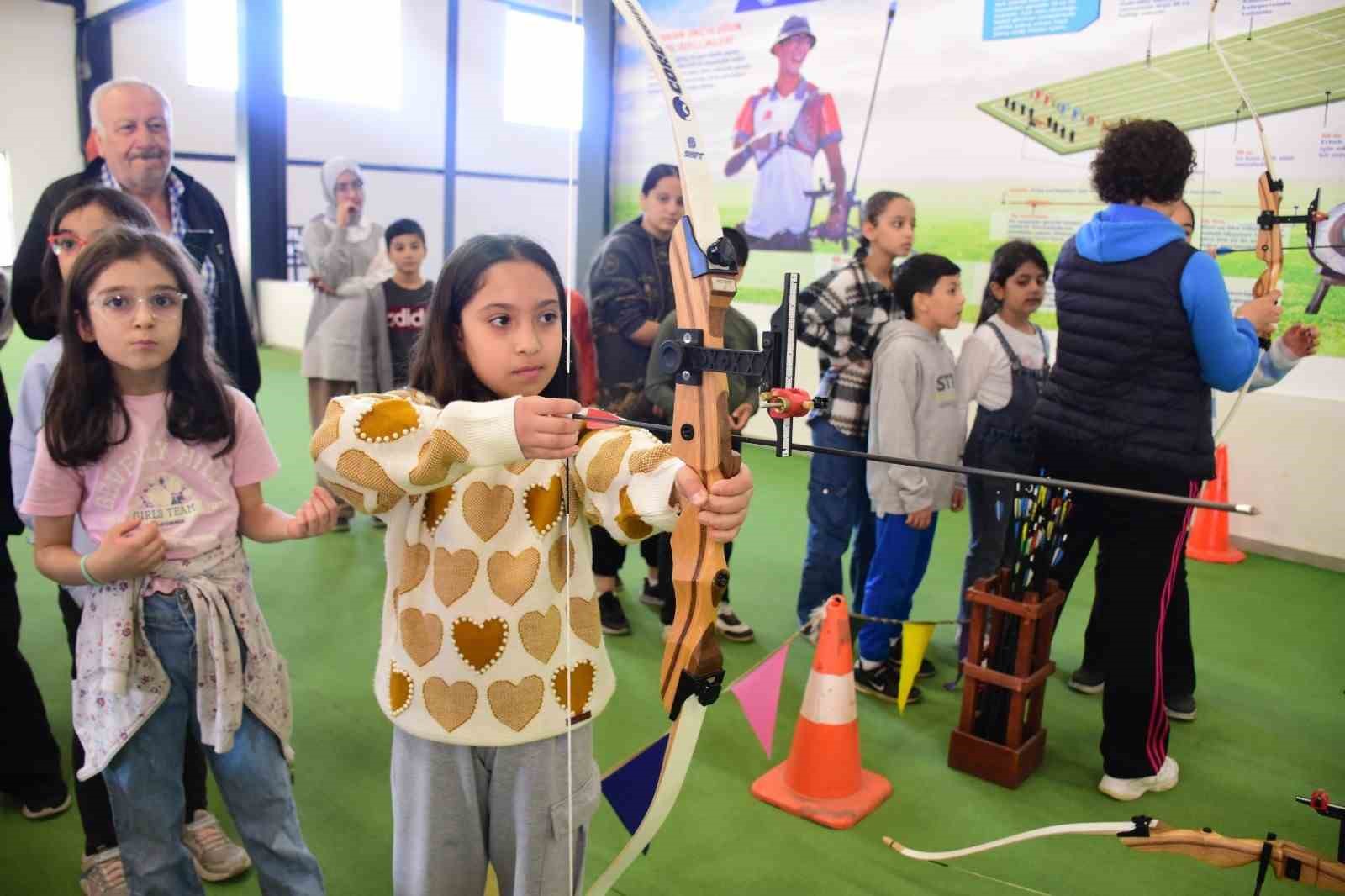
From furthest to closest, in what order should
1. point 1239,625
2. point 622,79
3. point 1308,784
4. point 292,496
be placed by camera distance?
point 622,79 < point 292,496 < point 1239,625 < point 1308,784

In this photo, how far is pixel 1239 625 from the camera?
3.26 m

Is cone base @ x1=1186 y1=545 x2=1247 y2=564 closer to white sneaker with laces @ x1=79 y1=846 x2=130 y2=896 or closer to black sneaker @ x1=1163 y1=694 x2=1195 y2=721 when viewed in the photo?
black sneaker @ x1=1163 y1=694 x2=1195 y2=721

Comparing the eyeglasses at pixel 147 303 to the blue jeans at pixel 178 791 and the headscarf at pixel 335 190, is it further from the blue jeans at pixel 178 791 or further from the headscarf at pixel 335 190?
the headscarf at pixel 335 190

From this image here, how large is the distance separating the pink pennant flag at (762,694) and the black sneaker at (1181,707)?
45.6 inches

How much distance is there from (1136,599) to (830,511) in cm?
84

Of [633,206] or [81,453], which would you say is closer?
[81,453]

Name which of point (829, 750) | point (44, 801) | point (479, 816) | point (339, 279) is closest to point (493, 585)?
point (479, 816)

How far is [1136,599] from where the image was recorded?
204 cm

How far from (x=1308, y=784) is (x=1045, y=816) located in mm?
662

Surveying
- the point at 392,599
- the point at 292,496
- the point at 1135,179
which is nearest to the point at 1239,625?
the point at 1135,179

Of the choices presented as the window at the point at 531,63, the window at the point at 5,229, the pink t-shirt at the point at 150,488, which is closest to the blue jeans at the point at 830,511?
the pink t-shirt at the point at 150,488

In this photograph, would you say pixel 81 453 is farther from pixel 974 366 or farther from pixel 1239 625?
pixel 1239 625

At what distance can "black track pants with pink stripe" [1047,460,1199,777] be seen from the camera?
2.01 metres

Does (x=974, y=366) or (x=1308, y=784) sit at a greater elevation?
(x=974, y=366)
